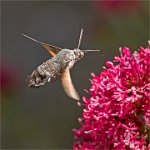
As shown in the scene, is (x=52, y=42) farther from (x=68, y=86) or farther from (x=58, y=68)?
(x=68, y=86)

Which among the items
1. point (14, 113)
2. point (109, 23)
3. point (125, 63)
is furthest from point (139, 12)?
point (125, 63)

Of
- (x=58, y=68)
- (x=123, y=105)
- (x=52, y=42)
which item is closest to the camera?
(x=123, y=105)

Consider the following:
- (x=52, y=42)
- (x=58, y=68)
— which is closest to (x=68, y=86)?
(x=58, y=68)

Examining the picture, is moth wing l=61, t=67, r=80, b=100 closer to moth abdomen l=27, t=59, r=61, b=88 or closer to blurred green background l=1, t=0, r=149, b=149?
moth abdomen l=27, t=59, r=61, b=88

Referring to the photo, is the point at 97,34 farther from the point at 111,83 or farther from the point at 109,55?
the point at 111,83

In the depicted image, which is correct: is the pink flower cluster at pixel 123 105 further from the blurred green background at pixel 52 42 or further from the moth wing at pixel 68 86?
the blurred green background at pixel 52 42

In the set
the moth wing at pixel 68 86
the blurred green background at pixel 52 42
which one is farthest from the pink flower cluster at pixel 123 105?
the blurred green background at pixel 52 42
